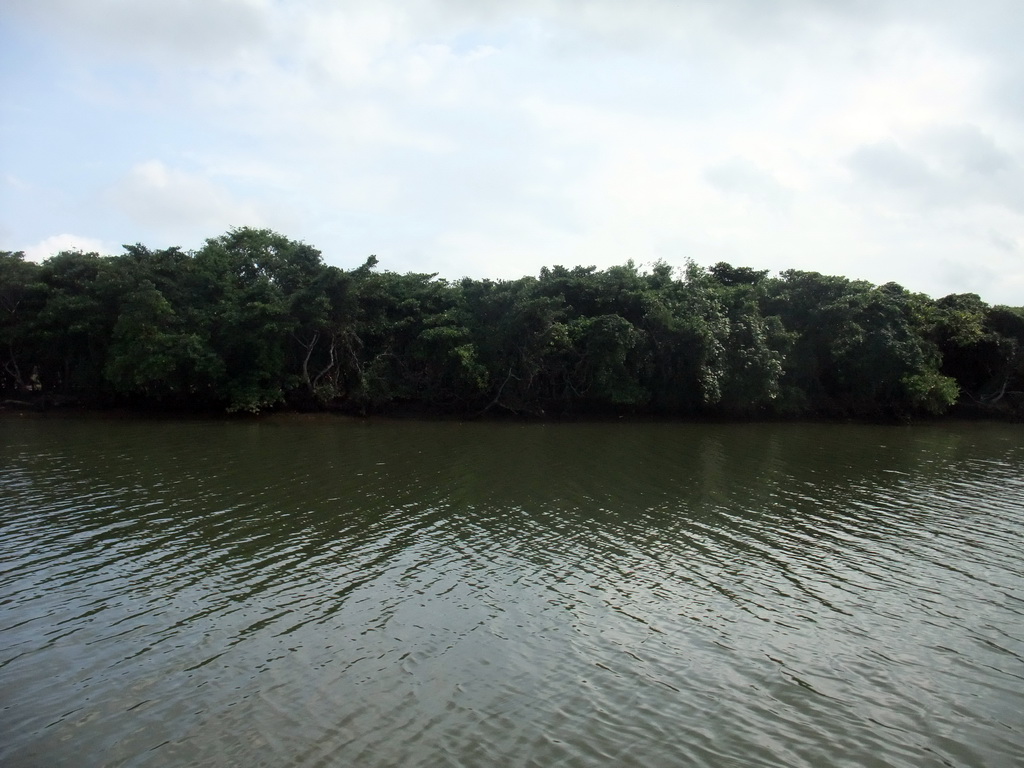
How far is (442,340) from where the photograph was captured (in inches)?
1539

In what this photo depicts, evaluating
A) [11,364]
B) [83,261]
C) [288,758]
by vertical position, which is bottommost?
[288,758]

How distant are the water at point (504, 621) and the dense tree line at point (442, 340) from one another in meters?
17.5

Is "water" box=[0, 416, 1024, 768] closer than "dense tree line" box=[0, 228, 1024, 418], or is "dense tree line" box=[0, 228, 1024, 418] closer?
"water" box=[0, 416, 1024, 768]

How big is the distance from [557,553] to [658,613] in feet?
10.7

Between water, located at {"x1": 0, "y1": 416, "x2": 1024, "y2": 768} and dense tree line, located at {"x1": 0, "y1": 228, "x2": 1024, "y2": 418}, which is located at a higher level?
dense tree line, located at {"x1": 0, "y1": 228, "x2": 1024, "y2": 418}

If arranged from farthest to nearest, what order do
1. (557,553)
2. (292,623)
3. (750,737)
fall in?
(557,553)
(292,623)
(750,737)

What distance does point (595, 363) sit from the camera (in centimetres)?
3906

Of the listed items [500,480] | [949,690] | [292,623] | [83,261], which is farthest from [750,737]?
[83,261]

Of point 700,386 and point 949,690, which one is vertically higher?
point 700,386

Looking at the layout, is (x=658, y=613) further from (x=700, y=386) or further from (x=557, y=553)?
(x=700, y=386)

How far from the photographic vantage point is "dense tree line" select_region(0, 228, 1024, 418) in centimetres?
3822

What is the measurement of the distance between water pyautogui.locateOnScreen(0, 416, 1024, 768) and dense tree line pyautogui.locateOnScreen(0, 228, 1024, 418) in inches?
688

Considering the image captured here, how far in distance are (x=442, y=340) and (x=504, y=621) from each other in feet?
96.9

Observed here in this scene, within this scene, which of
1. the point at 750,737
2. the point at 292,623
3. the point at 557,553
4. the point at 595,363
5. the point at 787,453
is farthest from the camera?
the point at 595,363
